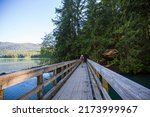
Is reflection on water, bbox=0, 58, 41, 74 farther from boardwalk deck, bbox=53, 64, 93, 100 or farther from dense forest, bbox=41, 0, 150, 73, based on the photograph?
boardwalk deck, bbox=53, 64, 93, 100

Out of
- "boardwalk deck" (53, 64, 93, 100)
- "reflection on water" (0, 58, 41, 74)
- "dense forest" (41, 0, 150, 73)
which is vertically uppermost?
"dense forest" (41, 0, 150, 73)

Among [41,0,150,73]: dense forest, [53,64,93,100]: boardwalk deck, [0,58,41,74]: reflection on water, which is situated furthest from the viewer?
[0,58,41,74]: reflection on water

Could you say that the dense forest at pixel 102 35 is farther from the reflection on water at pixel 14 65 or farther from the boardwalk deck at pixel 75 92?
the boardwalk deck at pixel 75 92

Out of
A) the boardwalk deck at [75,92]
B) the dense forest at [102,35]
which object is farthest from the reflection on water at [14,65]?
the boardwalk deck at [75,92]

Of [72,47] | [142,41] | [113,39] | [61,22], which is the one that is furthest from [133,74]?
[61,22]

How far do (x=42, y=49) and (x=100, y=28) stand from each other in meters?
19.4

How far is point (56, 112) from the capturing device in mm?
3213

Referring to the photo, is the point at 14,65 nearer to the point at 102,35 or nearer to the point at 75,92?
the point at 102,35

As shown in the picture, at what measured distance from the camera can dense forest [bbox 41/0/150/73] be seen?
31156mm

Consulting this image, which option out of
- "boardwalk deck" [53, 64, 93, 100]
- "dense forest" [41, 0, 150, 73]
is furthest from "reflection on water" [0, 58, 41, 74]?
"boardwalk deck" [53, 64, 93, 100]

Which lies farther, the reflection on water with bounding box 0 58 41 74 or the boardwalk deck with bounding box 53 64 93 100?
the reflection on water with bounding box 0 58 41 74

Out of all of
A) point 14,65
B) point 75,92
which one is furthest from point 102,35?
point 14,65

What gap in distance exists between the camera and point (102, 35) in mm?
40500

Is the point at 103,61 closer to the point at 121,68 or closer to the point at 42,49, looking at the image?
the point at 121,68
